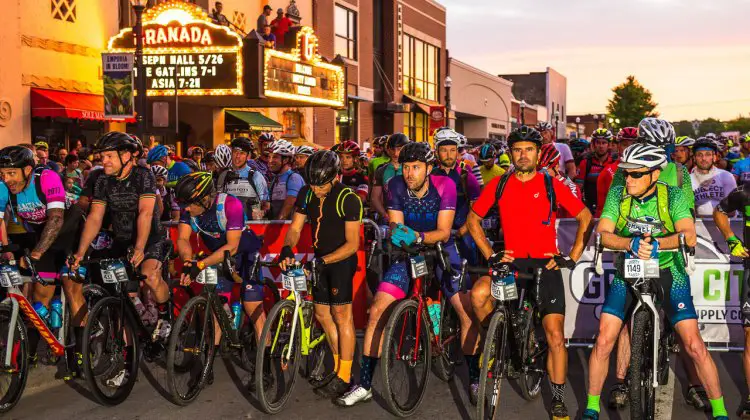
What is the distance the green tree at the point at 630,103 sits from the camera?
394 ft

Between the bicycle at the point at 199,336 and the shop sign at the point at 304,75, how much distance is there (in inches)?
696

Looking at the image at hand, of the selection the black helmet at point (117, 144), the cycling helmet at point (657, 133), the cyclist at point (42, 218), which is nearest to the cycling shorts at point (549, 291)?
the cycling helmet at point (657, 133)

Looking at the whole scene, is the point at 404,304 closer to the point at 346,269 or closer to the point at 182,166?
the point at 346,269

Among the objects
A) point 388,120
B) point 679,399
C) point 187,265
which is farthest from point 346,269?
point 388,120

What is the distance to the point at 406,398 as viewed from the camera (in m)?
6.76

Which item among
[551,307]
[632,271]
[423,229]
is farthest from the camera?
[423,229]

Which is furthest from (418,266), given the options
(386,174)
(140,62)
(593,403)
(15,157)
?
(140,62)

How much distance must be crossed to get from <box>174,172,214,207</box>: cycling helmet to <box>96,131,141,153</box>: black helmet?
594 mm

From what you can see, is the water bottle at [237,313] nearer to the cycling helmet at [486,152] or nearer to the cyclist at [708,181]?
the cycling helmet at [486,152]

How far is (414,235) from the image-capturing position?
679cm

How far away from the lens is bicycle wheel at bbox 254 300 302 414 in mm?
6633

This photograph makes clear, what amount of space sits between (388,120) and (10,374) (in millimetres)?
39005

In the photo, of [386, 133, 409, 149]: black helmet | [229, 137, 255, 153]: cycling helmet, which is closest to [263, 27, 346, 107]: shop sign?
[229, 137, 255, 153]: cycling helmet

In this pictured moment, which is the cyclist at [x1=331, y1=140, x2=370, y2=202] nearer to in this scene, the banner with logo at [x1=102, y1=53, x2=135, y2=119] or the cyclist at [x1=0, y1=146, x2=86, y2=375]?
the cyclist at [x1=0, y1=146, x2=86, y2=375]
